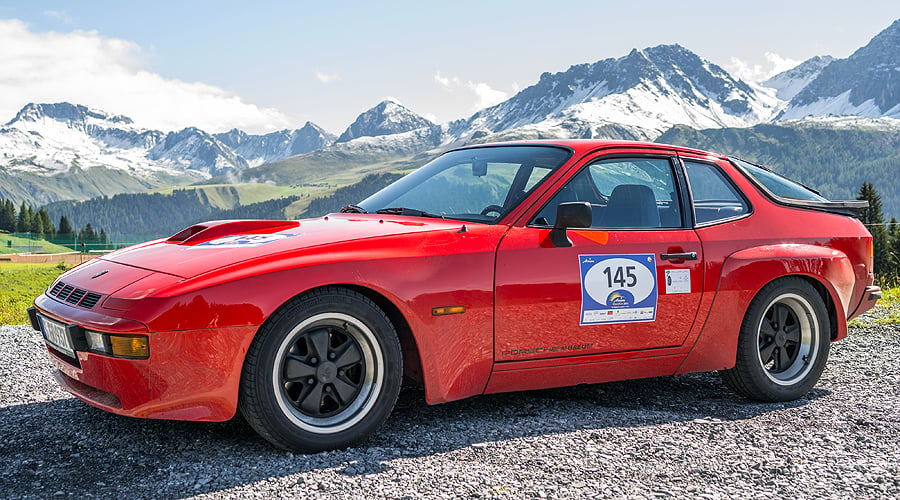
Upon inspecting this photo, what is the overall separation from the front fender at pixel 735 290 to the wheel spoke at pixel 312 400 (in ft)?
7.60

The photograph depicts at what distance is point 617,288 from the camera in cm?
421

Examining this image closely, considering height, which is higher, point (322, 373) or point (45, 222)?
point (322, 373)

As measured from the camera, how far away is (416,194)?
15.3 feet

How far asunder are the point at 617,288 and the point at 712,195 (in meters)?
1.20

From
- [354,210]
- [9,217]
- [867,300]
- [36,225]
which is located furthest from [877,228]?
[9,217]

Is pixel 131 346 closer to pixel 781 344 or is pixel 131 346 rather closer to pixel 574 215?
pixel 574 215

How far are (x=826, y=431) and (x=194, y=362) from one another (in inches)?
131

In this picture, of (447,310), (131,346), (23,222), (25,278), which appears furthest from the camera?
(23,222)

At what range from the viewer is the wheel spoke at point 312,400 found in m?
3.51

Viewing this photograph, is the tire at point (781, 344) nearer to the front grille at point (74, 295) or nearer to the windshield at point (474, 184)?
the windshield at point (474, 184)

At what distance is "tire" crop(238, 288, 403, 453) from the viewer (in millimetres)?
3357

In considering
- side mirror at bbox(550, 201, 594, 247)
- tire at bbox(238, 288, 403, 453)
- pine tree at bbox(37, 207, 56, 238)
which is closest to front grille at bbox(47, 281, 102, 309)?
tire at bbox(238, 288, 403, 453)

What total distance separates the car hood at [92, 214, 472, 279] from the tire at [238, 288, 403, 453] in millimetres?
323

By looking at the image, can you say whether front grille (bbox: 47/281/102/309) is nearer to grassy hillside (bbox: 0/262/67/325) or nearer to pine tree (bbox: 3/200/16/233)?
grassy hillside (bbox: 0/262/67/325)
